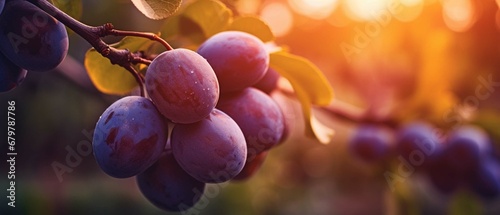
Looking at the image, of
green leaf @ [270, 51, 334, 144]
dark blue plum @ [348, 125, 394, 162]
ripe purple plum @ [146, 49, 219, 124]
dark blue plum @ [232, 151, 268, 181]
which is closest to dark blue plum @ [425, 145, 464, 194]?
dark blue plum @ [348, 125, 394, 162]

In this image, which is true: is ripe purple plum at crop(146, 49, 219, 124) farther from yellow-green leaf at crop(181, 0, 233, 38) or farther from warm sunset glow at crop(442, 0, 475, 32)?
warm sunset glow at crop(442, 0, 475, 32)

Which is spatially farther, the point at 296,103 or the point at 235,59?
the point at 296,103

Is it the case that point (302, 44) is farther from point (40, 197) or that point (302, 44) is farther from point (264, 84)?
point (264, 84)

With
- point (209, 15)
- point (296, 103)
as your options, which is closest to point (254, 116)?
point (209, 15)

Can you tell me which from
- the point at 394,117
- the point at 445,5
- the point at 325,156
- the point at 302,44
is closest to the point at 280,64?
the point at 394,117

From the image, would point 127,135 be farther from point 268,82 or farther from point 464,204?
point 464,204

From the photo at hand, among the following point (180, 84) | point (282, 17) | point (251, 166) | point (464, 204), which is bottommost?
point (282, 17)
